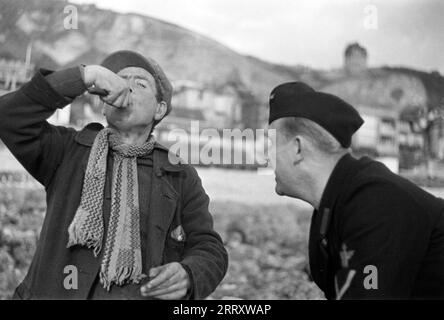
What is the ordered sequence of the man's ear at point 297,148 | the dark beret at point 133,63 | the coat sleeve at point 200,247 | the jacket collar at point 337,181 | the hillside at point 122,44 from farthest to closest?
the hillside at point 122,44 → the dark beret at point 133,63 → the coat sleeve at point 200,247 → the man's ear at point 297,148 → the jacket collar at point 337,181

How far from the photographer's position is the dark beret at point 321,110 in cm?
139

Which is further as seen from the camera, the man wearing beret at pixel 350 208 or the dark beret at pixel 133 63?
the dark beret at pixel 133 63

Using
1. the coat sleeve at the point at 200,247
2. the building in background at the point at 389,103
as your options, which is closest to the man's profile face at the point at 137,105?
the coat sleeve at the point at 200,247

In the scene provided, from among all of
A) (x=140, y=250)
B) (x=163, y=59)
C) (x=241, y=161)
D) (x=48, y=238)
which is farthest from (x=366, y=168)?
Result: (x=163, y=59)

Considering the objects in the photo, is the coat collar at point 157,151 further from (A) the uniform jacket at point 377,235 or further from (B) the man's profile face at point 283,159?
(A) the uniform jacket at point 377,235

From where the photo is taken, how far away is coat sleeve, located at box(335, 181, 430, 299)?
1157mm

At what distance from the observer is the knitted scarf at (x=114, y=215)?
147cm

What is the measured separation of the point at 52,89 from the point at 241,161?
1594mm

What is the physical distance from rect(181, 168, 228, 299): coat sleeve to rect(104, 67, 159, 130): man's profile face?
0.28 metres

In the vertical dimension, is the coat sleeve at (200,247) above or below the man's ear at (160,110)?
below

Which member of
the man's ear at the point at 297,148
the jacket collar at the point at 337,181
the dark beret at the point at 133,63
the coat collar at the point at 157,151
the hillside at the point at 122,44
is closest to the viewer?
the jacket collar at the point at 337,181

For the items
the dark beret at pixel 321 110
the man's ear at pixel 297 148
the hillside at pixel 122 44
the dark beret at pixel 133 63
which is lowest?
the man's ear at pixel 297 148

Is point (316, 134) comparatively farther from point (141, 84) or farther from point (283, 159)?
point (141, 84)

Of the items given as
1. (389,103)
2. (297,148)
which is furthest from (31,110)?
(389,103)
